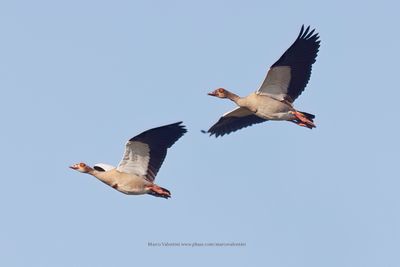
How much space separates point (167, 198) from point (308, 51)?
5.61 meters

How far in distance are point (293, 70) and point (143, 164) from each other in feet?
16.0

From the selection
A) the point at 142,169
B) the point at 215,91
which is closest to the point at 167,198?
the point at 142,169

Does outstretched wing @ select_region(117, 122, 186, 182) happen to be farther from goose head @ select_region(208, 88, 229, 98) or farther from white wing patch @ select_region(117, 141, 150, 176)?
goose head @ select_region(208, 88, 229, 98)

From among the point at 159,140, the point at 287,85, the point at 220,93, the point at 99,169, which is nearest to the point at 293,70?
the point at 287,85

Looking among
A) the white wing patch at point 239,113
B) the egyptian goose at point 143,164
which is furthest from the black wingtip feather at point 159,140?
the white wing patch at point 239,113

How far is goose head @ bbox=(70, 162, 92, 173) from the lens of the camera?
24053 millimetres

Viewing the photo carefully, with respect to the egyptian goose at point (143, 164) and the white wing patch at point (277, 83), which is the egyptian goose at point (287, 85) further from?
the egyptian goose at point (143, 164)

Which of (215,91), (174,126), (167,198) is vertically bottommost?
(167,198)

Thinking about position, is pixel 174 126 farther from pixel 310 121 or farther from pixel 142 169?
pixel 310 121

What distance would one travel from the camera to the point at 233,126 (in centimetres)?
2773

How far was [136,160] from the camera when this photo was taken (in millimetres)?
23438

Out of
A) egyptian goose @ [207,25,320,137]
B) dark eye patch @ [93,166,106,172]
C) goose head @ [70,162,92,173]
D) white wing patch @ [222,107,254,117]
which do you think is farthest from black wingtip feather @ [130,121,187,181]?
white wing patch @ [222,107,254,117]

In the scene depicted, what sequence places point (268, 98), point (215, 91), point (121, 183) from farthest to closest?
1. point (215, 91)
2. point (268, 98)
3. point (121, 183)

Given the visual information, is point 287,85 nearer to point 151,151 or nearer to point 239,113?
point 239,113
